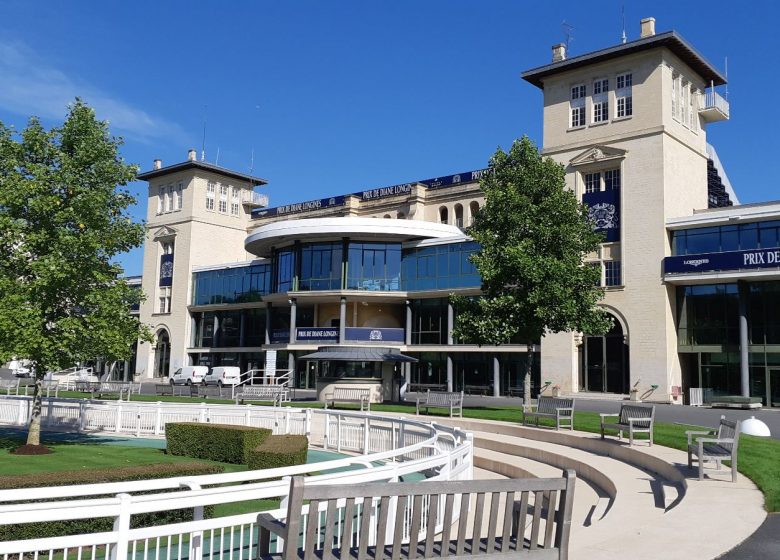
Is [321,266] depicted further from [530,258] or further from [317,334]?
[530,258]

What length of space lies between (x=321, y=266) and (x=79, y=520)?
128 feet

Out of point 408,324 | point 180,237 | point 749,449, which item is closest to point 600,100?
point 408,324

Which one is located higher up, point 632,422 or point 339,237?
point 339,237

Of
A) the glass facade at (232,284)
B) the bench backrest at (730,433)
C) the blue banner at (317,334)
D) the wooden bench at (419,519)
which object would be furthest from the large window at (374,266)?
the wooden bench at (419,519)

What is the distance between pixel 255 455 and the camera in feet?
42.9

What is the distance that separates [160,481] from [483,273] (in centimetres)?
2228

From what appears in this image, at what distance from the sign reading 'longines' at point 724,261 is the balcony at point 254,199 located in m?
43.4

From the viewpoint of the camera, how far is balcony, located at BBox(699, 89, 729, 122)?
44.0 meters

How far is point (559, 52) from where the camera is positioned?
46.5 m

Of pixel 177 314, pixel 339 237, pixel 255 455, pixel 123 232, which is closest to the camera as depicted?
pixel 255 455

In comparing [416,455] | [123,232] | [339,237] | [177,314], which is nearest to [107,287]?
[123,232]

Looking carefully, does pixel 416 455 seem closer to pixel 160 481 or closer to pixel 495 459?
pixel 495 459

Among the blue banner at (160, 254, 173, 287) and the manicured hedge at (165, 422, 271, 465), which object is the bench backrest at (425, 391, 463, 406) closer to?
the manicured hedge at (165, 422, 271, 465)

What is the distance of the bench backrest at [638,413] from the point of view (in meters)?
16.0
